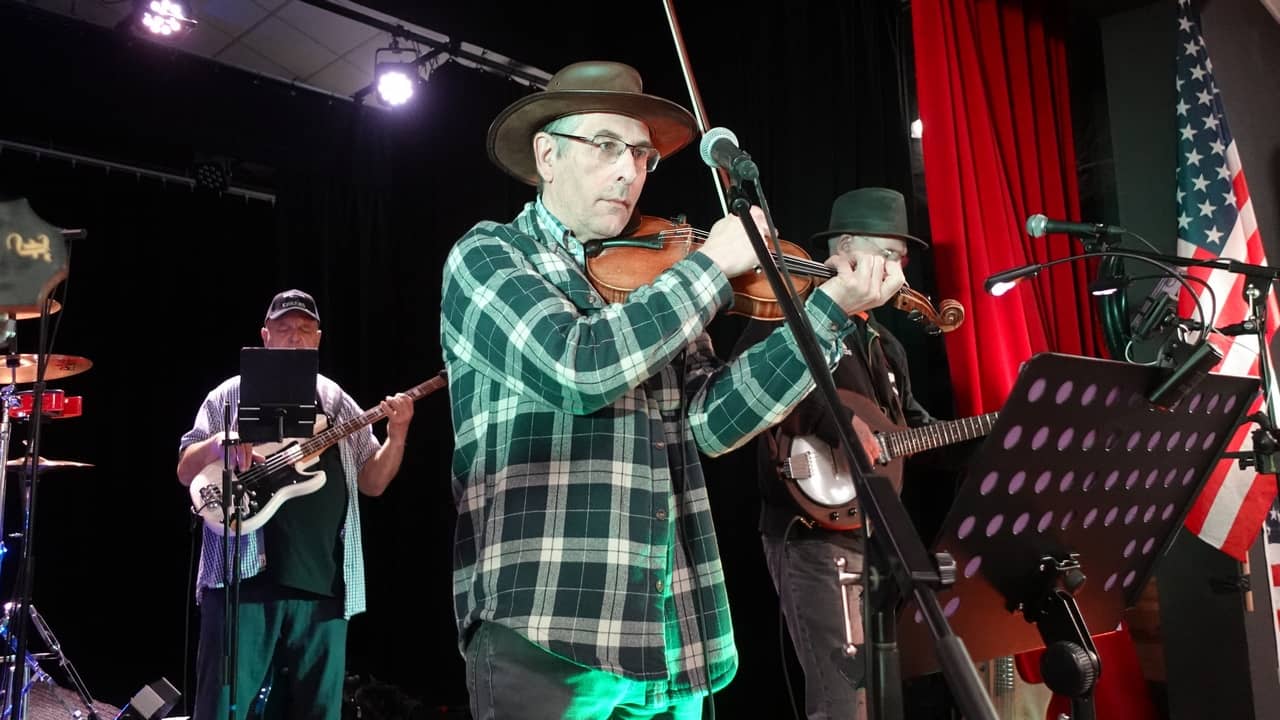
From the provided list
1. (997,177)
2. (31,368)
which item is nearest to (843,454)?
(997,177)

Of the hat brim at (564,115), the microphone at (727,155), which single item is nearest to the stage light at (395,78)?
the hat brim at (564,115)

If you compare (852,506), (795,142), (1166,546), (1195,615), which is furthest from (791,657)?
(1166,546)

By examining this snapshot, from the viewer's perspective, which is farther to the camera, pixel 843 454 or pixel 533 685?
pixel 843 454

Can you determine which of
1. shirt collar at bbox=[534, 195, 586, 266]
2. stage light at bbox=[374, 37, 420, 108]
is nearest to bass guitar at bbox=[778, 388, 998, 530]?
shirt collar at bbox=[534, 195, 586, 266]

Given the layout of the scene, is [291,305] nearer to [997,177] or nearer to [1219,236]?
[997,177]

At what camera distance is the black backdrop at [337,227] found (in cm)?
454

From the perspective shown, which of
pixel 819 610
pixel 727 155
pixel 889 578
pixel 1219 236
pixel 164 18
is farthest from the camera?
pixel 164 18

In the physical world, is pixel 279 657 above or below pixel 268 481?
below

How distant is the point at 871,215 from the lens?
12.4 ft

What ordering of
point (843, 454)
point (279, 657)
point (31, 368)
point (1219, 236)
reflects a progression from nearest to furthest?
point (843, 454), point (279, 657), point (1219, 236), point (31, 368)

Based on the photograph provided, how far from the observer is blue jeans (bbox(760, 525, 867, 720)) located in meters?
3.11

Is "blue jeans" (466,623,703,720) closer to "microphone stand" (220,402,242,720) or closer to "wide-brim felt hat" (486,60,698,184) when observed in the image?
"wide-brim felt hat" (486,60,698,184)

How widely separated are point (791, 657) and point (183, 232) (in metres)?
6.08

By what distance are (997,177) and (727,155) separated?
3.35 meters
